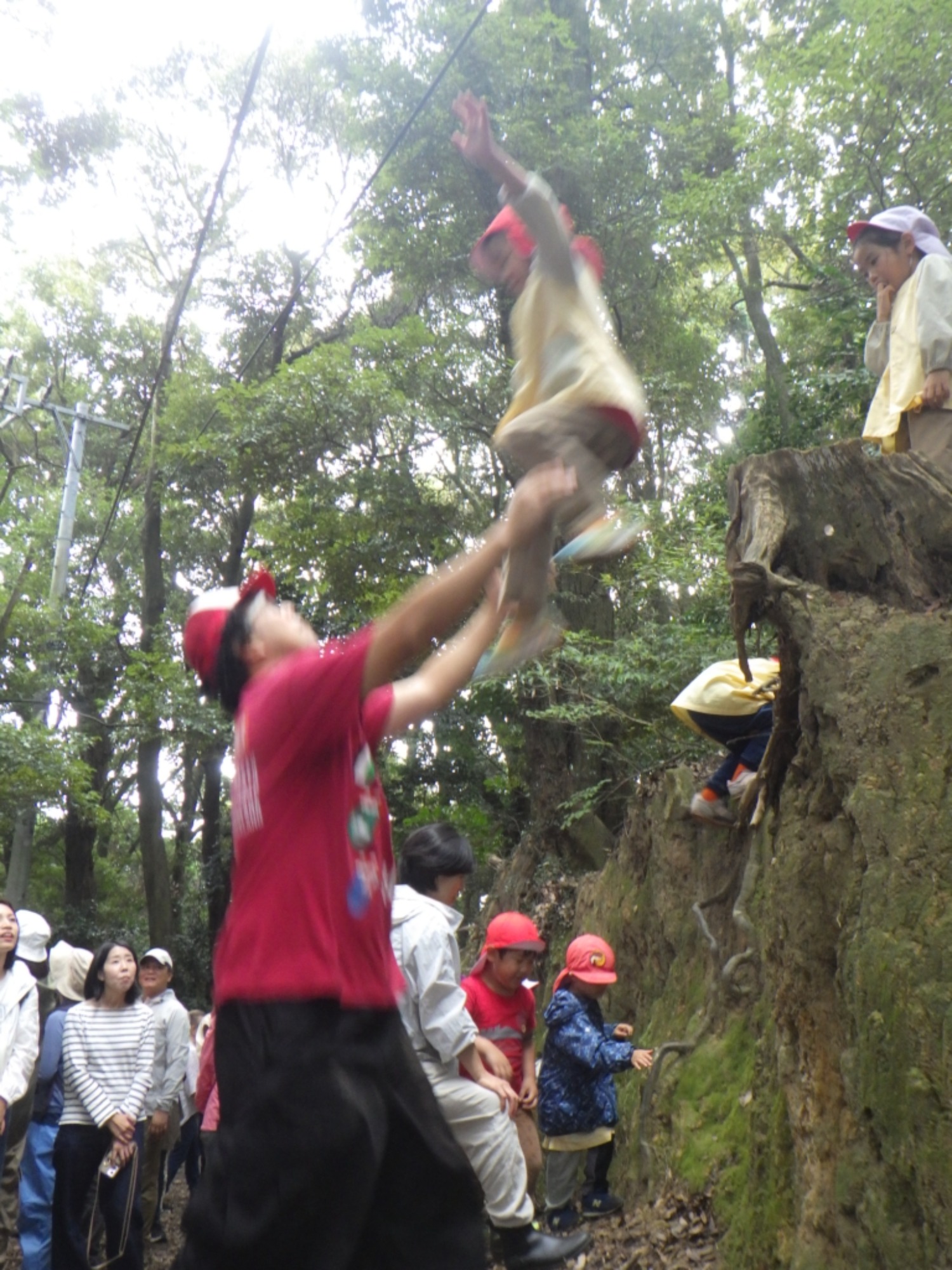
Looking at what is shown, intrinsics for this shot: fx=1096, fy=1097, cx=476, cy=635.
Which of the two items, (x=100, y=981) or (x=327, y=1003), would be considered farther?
(x=100, y=981)

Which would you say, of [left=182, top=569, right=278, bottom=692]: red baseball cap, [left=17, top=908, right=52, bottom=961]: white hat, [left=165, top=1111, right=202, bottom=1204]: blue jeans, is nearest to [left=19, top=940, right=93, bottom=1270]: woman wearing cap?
[left=17, top=908, right=52, bottom=961]: white hat

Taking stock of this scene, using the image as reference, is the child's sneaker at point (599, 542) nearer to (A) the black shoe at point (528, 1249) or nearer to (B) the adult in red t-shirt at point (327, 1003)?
(B) the adult in red t-shirt at point (327, 1003)

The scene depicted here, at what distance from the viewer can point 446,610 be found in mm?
1954

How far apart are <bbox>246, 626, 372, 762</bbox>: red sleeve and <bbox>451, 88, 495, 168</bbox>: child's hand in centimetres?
118

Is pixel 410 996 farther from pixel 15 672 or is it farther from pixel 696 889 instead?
pixel 15 672

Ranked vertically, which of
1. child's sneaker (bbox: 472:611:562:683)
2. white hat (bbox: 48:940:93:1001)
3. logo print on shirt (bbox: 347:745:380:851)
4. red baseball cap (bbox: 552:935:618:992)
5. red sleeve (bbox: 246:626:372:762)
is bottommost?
red baseball cap (bbox: 552:935:618:992)

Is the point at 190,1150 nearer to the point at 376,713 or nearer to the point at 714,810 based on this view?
the point at 714,810

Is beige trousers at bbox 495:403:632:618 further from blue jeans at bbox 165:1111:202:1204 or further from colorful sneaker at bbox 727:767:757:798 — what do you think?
blue jeans at bbox 165:1111:202:1204

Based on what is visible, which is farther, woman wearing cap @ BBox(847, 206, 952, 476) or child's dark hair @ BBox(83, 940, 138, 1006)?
child's dark hair @ BBox(83, 940, 138, 1006)

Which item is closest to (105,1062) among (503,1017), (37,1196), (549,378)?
(37,1196)

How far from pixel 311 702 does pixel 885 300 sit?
4.32m

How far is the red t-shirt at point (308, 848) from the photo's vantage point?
200 centimetres

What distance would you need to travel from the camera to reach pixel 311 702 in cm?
200

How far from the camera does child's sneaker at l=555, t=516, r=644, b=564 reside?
2.44 meters
